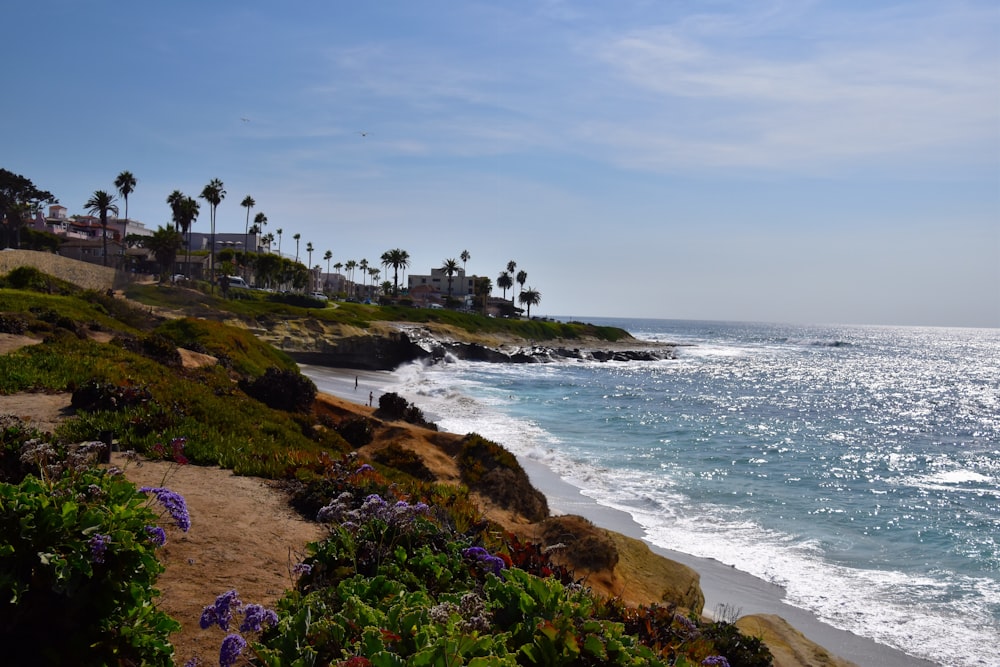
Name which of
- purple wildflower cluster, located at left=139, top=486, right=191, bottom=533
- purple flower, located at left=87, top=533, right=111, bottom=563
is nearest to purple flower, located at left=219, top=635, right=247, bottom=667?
purple flower, located at left=87, top=533, right=111, bottom=563

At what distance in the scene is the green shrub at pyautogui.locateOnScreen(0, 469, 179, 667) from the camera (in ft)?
12.7

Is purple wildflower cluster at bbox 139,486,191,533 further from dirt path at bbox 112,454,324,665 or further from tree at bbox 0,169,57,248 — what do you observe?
tree at bbox 0,169,57,248

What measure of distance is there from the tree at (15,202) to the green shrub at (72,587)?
3357 inches

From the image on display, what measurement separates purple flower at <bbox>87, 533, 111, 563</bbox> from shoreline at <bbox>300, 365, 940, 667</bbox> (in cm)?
967

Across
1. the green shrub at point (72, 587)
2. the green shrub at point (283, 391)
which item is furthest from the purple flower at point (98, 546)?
the green shrub at point (283, 391)

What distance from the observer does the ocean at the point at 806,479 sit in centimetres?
1321

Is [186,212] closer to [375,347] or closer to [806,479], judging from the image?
[375,347]

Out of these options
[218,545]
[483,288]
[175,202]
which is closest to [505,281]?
[483,288]

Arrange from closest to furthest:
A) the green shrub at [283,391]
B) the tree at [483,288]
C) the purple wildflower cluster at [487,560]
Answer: the purple wildflower cluster at [487,560], the green shrub at [283,391], the tree at [483,288]

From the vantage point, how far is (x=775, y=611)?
1213cm

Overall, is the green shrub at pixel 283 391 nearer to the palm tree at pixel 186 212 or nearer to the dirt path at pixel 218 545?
the dirt path at pixel 218 545

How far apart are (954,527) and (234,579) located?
19855mm

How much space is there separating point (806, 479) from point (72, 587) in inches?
957

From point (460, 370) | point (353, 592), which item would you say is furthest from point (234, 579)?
point (460, 370)
